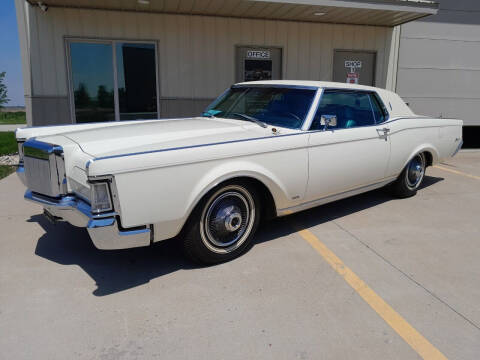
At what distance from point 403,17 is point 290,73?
2.88 metres

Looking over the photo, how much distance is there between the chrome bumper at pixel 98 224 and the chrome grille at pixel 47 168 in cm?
9

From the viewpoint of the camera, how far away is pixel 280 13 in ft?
29.3

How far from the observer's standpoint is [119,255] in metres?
3.83

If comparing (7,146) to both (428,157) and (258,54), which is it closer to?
(258,54)

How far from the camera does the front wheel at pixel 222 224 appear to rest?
3386 millimetres

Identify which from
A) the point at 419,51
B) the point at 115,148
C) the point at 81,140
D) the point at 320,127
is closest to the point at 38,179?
the point at 81,140

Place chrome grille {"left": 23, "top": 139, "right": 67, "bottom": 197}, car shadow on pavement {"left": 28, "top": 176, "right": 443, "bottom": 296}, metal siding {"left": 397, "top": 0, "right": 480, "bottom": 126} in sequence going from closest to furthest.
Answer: chrome grille {"left": 23, "top": 139, "right": 67, "bottom": 197} < car shadow on pavement {"left": 28, "top": 176, "right": 443, "bottom": 296} < metal siding {"left": 397, "top": 0, "right": 480, "bottom": 126}

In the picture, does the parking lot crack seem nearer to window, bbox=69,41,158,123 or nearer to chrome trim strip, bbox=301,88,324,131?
chrome trim strip, bbox=301,88,324,131

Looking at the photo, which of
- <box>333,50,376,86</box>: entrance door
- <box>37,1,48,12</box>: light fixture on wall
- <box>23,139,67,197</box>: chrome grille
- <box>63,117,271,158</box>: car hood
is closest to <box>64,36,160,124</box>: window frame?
<box>37,1,48,12</box>: light fixture on wall

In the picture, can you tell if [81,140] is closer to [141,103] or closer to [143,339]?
[143,339]

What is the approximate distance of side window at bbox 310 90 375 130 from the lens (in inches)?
170

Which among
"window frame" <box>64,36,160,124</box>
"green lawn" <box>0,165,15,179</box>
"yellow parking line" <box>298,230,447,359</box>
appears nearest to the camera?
"yellow parking line" <box>298,230,447,359</box>

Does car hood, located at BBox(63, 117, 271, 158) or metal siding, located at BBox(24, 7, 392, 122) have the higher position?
metal siding, located at BBox(24, 7, 392, 122)

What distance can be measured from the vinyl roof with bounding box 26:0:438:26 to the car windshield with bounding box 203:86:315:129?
13.4 feet
